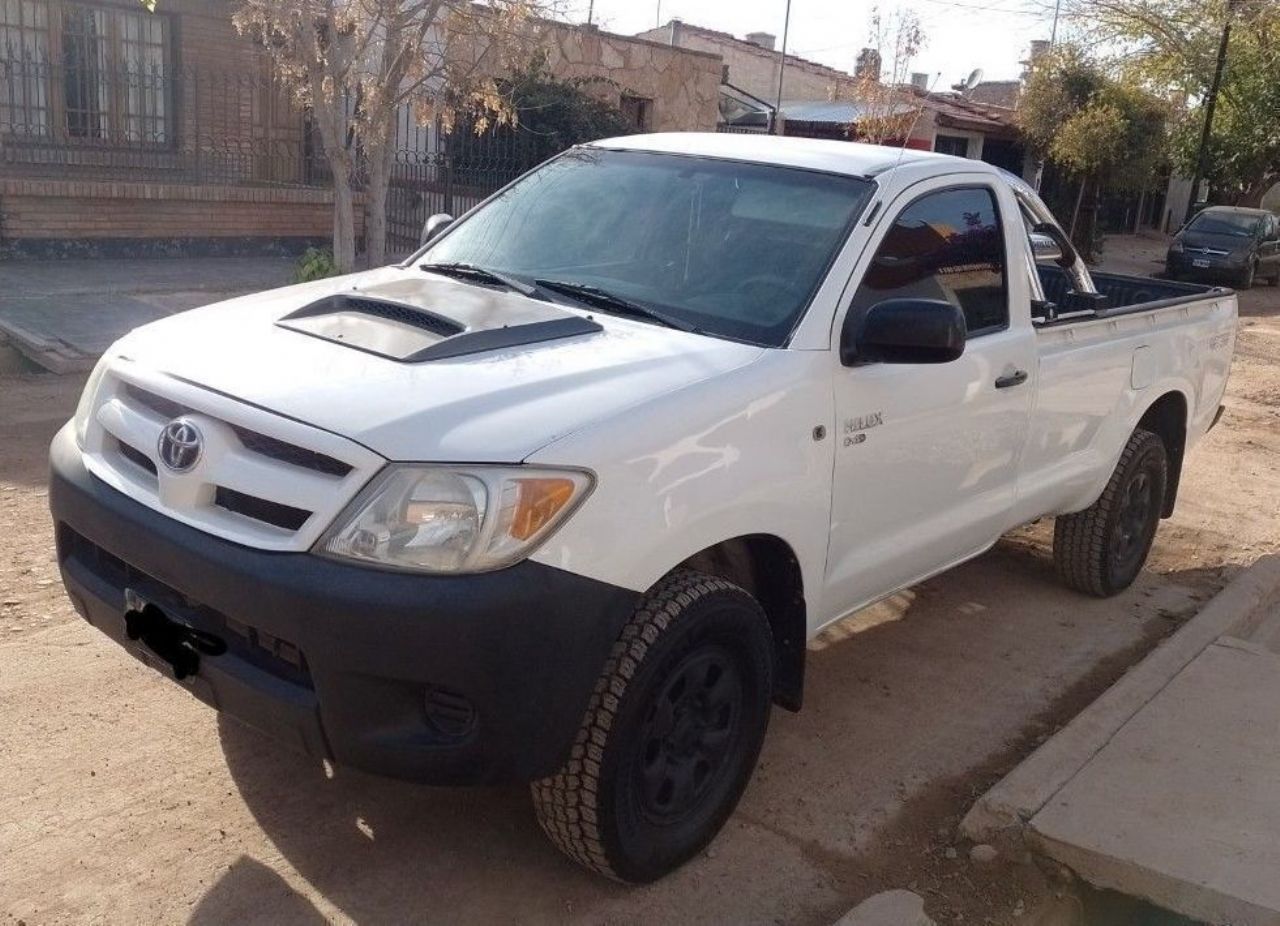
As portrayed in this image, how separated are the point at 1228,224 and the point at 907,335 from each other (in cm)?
2302

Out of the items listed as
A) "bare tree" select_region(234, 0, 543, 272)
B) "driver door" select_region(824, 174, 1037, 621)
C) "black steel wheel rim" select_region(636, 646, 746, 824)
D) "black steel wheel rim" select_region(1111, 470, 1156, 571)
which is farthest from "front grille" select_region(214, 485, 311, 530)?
"bare tree" select_region(234, 0, 543, 272)

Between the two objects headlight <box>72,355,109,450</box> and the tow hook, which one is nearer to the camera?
the tow hook

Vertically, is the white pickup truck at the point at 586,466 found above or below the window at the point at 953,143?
below

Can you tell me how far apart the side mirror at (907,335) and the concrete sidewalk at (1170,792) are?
1.31 meters

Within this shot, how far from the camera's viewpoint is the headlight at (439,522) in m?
2.75

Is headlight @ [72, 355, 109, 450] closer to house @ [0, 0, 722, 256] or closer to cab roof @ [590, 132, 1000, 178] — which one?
cab roof @ [590, 132, 1000, 178]

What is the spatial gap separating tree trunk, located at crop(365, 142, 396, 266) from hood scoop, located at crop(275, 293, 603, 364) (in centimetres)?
762

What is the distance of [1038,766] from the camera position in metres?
3.96

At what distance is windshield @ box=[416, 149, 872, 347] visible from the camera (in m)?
3.76

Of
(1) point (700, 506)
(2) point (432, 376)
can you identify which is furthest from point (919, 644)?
(2) point (432, 376)

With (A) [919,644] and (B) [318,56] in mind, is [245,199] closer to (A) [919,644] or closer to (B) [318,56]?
(B) [318,56]


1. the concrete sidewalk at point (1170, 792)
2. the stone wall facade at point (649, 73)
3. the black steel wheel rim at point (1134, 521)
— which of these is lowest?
the concrete sidewalk at point (1170, 792)

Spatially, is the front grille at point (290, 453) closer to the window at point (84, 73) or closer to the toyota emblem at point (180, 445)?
the toyota emblem at point (180, 445)

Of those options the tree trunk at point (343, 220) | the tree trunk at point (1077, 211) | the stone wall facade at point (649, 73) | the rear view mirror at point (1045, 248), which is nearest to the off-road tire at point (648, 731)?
the rear view mirror at point (1045, 248)
